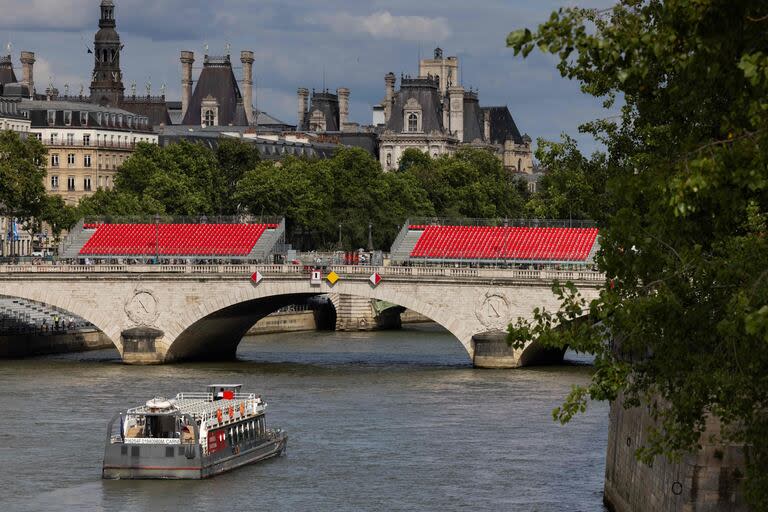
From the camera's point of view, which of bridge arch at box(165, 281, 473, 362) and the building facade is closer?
bridge arch at box(165, 281, 473, 362)

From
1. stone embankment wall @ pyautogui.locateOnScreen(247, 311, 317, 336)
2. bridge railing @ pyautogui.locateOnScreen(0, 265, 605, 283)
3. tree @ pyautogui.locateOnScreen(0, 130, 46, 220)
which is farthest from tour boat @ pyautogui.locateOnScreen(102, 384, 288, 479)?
tree @ pyautogui.locateOnScreen(0, 130, 46, 220)

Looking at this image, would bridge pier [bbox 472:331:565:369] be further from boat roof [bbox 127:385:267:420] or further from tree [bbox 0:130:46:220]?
tree [bbox 0:130:46:220]

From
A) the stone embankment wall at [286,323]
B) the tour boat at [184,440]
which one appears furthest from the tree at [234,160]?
the tour boat at [184,440]

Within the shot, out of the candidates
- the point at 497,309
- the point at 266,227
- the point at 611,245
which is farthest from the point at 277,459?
the point at 266,227

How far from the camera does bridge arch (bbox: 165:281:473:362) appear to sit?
8362cm

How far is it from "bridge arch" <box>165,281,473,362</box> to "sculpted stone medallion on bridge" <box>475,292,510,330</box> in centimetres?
92

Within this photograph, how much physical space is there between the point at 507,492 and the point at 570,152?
9842mm

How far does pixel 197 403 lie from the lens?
190 feet

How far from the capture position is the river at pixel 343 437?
5097cm

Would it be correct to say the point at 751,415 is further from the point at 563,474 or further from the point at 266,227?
the point at 266,227

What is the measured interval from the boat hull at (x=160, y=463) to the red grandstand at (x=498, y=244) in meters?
34.3

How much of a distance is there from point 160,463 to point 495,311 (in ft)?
98.3

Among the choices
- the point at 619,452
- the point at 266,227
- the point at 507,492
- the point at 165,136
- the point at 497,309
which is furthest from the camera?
the point at 165,136

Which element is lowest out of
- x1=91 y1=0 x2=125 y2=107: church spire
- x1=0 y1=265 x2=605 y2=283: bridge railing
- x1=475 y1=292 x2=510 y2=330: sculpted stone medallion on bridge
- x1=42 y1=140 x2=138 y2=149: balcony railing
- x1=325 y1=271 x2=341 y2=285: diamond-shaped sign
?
x1=475 y1=292 x2=510 y2=330: sculpted stone medallion on bridge
